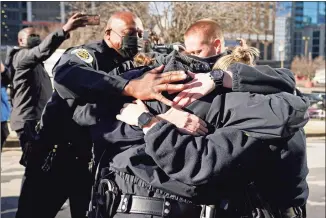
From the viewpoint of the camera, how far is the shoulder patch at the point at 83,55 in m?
2.39

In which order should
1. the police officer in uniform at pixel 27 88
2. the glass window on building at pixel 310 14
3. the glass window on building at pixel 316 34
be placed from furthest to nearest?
the glass window on building at pixel 310 14
the glass window on building at pixel 316 34
the police officer in uniform at pixel 27 88

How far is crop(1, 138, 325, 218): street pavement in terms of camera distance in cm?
519

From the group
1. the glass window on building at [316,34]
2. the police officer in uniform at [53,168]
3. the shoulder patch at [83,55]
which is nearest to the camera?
the shoulder patch at [83,55]

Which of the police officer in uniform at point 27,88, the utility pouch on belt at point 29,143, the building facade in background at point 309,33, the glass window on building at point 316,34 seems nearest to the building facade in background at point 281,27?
the police officer in uniform at point 27,88

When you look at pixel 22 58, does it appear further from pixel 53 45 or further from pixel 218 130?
pixel 218 130

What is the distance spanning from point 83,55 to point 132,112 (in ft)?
2.16

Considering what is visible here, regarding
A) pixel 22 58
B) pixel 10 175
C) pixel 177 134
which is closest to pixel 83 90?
pixel 177 134

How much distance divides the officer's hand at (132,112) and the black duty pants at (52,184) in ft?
3.56

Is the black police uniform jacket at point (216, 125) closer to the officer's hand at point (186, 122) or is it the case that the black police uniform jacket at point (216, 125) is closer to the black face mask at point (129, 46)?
the officer's hand at point (186, 122)

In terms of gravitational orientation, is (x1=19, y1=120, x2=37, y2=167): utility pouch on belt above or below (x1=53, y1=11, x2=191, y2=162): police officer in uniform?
below

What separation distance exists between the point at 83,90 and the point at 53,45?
5.52ft

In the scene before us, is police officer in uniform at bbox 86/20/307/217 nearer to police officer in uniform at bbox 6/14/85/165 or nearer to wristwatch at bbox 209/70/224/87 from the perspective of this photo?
wristwatch at bbox 209/70/224/87

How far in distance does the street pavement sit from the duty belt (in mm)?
3252

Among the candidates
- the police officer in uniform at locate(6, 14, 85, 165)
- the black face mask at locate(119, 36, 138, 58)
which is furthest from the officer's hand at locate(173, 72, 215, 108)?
the police officer in uniform at locate(6, 14, 85, 165)
